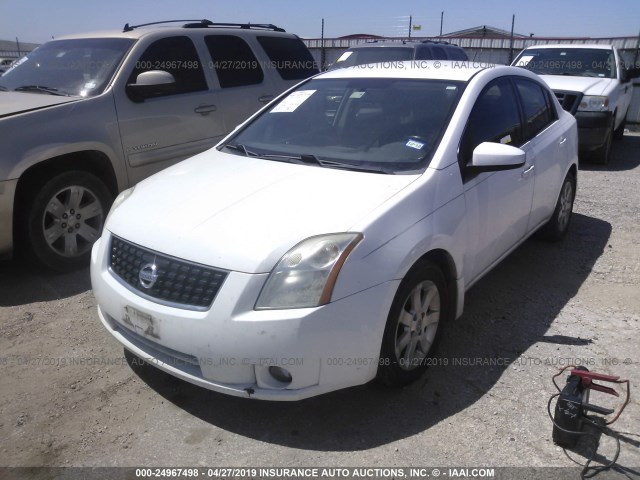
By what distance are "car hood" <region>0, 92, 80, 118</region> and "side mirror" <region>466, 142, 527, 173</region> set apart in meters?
3.32

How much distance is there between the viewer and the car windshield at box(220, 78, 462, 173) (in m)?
3.32

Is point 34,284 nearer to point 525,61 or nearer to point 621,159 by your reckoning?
point 525,61

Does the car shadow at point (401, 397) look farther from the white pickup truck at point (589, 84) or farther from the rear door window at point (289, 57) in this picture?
the white pickup truck at point (589, 84)

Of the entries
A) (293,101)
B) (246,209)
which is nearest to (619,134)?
(293,101)

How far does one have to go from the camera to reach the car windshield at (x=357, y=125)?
332 centimetres

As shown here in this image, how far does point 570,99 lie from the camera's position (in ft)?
28.3

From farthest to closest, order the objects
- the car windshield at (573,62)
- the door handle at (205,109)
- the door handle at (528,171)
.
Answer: the car windshield at (573,62) → the door handle at (205,109) → the door handle at (528,171)

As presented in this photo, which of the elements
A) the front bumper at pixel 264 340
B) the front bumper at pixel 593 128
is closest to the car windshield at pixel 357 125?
the front bumper at pixel 264 340

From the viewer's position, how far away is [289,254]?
255cm

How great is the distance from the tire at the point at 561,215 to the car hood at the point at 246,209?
8.45ft

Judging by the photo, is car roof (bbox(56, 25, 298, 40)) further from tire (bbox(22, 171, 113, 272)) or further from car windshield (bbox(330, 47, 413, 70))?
car windshield (bbox(330, 47, 413, 70))

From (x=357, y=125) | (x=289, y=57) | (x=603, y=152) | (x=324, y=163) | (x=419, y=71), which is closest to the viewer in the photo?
(x=324, y=163)

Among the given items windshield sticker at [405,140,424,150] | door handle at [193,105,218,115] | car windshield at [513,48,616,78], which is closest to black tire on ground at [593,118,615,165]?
car windshield at [513,48,616,78]

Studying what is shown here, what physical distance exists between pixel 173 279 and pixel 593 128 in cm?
774
